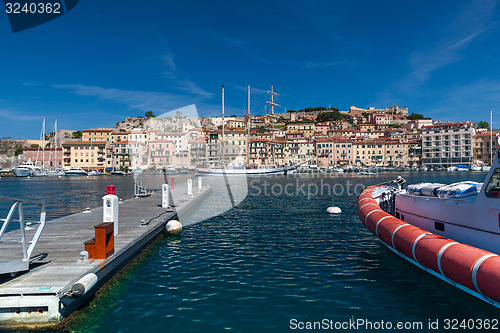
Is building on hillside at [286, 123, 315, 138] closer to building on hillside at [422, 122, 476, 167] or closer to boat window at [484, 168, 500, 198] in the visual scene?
building on hillside at [422, 122, 476, 167]

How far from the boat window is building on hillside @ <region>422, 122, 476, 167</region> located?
143277mm

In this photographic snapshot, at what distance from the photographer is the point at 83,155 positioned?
134125 millimetres

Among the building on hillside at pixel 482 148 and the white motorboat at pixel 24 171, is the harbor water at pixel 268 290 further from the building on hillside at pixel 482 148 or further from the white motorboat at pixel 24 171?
the building on hillside at pixel 482 148

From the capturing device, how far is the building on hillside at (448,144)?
129 meters

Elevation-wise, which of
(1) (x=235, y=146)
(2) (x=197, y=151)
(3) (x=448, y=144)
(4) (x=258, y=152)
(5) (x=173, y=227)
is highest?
(3) (x=448, y=144)

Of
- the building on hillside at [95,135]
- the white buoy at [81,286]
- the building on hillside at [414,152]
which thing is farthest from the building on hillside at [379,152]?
the white buoy at [81,286]

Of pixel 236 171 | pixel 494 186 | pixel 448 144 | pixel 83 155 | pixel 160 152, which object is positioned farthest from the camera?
pixel 83 155

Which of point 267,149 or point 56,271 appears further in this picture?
point 267,149

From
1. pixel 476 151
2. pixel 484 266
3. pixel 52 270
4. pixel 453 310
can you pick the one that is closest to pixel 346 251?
pixel 453 310

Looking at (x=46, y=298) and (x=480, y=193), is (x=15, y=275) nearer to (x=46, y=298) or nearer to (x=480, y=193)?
(x=46, y=298)

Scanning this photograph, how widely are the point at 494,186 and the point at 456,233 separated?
75.8 inches

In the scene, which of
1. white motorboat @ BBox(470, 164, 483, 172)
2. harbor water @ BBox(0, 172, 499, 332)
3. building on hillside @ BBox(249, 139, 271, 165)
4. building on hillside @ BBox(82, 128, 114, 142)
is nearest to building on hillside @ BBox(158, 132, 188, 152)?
building on hillside @ BBox(249, 139, 271, 165)

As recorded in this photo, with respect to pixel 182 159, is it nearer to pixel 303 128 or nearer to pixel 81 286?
pixel 303 128

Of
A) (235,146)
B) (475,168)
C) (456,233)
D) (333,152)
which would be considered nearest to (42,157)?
(235,146)
